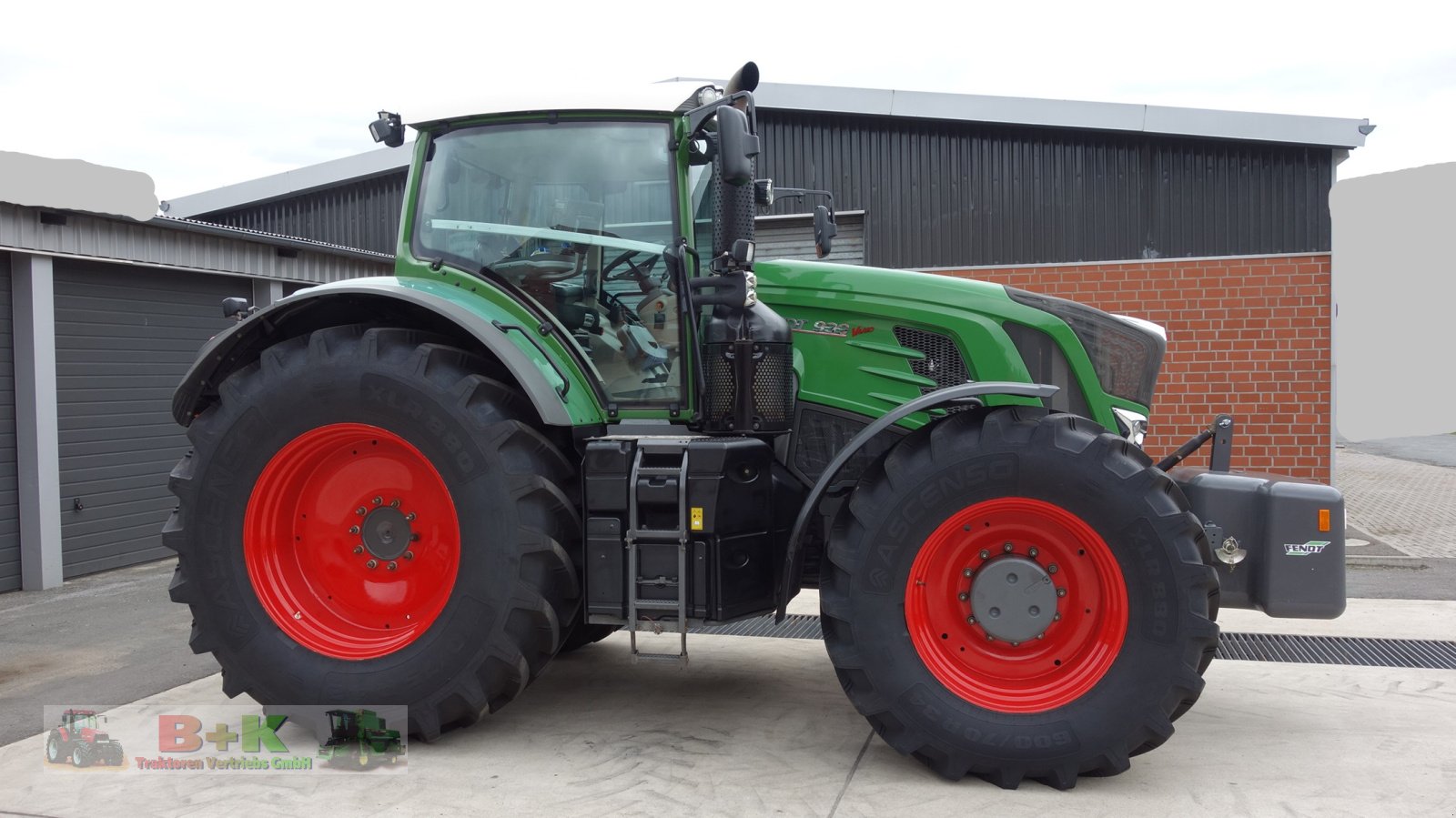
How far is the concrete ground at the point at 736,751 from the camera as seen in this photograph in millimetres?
3748

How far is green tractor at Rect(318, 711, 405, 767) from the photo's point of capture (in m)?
4.23

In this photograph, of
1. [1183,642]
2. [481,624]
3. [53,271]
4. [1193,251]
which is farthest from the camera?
[1193,251]

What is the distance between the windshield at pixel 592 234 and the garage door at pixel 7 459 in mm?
5315

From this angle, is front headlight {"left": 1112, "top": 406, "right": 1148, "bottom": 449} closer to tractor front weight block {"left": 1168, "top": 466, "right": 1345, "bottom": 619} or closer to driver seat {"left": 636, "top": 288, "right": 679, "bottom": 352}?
tractor front weight block {"left": 1168, "top": 466, "right": 1345, "bottom": 619}

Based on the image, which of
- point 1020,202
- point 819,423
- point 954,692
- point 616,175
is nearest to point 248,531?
point 616,175

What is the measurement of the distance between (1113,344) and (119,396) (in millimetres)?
8034

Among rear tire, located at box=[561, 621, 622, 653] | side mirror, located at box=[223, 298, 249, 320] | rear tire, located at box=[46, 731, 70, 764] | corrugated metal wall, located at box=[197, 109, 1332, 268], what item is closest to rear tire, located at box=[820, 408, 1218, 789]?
rear tire, located at box=[561, 621, 622, 653]

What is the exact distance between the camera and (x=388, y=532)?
450cm

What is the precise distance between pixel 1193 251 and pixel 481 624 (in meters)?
9.11

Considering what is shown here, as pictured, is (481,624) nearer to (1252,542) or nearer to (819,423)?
(819,423)

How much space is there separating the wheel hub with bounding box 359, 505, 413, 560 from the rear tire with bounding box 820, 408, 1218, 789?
1.77 meters

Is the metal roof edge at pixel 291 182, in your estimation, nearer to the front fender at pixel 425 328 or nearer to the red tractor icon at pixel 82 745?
the front fender at pixel 425 328

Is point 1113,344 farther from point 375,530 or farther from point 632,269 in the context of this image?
point 375,530

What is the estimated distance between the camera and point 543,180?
4.61 m
